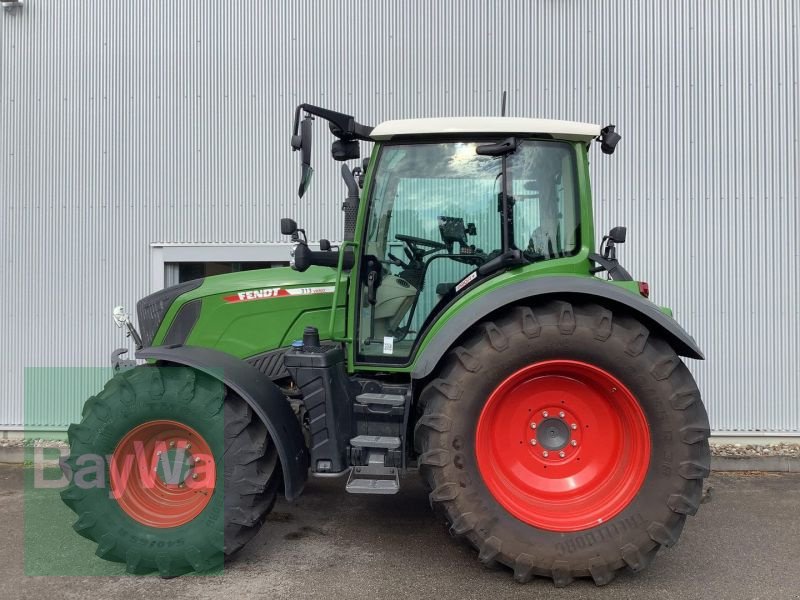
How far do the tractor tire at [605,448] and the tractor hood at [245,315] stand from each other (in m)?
0.92

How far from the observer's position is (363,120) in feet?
17.1

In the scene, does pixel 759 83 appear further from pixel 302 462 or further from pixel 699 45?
pixel 302 462

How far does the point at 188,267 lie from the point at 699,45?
503 centimetres

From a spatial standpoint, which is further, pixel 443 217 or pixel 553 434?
pixel 443 217

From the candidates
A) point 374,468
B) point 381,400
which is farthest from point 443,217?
point 374,468

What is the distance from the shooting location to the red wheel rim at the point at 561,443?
2799 millimetres

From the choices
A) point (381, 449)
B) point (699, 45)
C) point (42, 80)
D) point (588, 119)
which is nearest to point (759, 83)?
point (699, 45)

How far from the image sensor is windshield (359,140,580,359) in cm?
310

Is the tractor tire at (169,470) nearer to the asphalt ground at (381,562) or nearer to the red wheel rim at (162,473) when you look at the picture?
the red wheel rim at (162,473)

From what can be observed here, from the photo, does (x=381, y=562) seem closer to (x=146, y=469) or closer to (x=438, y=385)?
(x=438, y=385)

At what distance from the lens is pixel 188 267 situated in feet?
17.6

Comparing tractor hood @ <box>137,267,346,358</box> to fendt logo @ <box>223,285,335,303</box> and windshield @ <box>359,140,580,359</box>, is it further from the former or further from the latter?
windshield @ <box>359,140,580,359</box>

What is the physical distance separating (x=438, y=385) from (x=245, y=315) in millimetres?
1271

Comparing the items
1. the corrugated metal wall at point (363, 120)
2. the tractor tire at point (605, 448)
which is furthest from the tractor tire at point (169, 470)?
the corrugated metal wall at point (363, 120)
